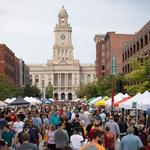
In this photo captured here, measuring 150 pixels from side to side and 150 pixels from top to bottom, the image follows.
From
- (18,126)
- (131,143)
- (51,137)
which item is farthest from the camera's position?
(18,126)

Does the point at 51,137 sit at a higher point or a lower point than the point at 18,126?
lower

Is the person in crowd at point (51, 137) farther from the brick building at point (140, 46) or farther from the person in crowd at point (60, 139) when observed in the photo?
the brick building at point (140, 46)

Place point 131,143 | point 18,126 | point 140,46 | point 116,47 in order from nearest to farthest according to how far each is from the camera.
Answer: point 131,143
point 18,126
point 140,46
point 116,47

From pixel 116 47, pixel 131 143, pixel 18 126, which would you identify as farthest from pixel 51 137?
pixel 116 47

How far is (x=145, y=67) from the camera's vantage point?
144ft

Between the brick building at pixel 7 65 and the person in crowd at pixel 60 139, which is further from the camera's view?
the brick building at pixel 7 65

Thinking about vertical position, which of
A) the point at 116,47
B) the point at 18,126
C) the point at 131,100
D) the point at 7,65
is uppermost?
the point at 116,47

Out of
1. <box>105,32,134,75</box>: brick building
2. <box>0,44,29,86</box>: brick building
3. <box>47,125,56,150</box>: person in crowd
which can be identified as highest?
<box>105,32,134,75</box>: brick building

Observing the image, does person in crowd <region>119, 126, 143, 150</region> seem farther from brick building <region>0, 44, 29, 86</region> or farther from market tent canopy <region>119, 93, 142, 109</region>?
brick building <region>0, 44, 29, 86</region>

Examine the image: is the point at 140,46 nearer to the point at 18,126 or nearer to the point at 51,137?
the point at 18,126

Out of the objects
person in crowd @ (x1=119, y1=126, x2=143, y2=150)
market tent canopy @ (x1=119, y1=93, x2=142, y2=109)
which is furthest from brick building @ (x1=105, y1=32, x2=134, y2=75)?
person in crowd @ (x1=119, y1=126, x2=143, y2=150)

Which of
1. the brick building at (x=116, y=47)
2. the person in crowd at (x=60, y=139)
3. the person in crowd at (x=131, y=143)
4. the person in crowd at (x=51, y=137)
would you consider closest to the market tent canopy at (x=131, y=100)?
the person in crowd at (x=51, y=137)

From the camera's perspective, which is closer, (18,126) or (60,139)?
(60,139)

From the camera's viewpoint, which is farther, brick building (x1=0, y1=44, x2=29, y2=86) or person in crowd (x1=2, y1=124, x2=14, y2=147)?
brick building (x1=0, y1=44, x2=29, y2=86)
